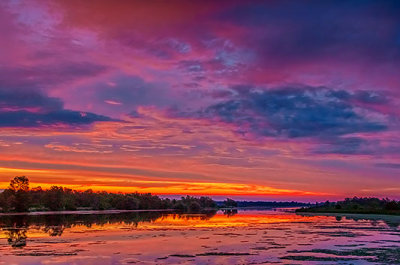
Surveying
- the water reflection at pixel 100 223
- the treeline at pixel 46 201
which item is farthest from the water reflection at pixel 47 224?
the treeline at pixel 46 201

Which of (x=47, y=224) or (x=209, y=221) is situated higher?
(x=47, y=224)

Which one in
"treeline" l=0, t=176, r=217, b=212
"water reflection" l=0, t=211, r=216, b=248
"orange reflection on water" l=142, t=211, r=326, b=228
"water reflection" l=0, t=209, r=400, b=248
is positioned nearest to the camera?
"water reflection" l=0, t=211, r=216, b=248

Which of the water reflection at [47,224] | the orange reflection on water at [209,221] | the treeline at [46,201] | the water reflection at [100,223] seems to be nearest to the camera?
the water reflection at [47,224]

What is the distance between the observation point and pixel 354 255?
102 ft

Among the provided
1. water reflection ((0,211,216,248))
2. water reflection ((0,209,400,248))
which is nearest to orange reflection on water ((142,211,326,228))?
water reflection ((0,209,400,248))

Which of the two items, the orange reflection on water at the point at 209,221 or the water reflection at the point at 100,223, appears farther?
the orange reflection on water at the point at 209,221

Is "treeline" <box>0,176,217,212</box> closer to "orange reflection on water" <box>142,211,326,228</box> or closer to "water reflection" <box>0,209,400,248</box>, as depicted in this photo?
"water reflection" <box>0,209,400,248</box>

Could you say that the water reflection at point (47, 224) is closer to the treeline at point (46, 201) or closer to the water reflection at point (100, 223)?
the water reflection at point (100, 223)

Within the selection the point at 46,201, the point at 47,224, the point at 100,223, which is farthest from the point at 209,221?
the point at 46,201

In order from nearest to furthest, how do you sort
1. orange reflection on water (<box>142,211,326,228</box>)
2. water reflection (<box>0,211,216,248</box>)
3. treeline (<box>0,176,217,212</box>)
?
water reflection (<box>0,211,216,248</box>) → orange reflection on water (<box>142,211,326,228</box>) → treeline (<box>0,176,217,212</box>)

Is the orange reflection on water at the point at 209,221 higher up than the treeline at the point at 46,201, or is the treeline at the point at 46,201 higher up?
the treeline at the point at 46,201

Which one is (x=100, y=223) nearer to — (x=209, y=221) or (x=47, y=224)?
(x=47, y=224)

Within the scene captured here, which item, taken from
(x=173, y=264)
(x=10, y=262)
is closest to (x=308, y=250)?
(x=173, y=264)

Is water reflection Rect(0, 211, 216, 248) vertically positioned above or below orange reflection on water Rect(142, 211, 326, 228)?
above
